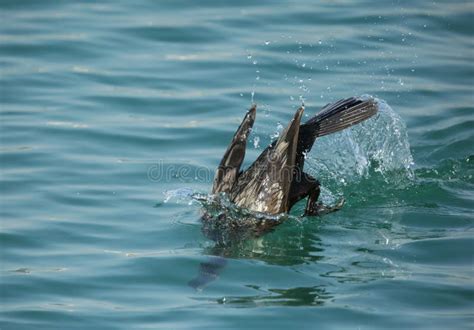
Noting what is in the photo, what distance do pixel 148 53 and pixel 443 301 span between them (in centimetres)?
574

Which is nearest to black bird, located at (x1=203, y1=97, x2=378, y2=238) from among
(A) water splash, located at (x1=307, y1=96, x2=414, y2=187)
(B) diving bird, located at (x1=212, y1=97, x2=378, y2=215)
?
(B) diving bird, located at (x1=212, y1=97, x2=378, y2=215)

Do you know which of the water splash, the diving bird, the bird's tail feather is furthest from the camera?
the water splash

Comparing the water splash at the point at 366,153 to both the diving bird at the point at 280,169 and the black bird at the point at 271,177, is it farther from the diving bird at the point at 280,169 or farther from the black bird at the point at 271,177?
the black bird at the point at 271,177

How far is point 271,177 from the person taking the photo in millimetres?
6965

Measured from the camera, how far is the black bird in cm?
694

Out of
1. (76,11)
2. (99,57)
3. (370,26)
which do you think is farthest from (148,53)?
(370,26)

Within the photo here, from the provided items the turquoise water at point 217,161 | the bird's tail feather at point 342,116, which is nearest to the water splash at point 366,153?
the turquoise water at point 217,161

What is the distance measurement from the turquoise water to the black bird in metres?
0.22

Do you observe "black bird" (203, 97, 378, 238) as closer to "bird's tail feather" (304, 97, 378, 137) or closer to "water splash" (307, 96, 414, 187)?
"bird's tail feather" (304, 97, 378, 137)

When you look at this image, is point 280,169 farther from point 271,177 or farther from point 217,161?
point 217,161

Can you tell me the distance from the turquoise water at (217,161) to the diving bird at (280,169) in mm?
271

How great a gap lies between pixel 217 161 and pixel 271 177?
1686 mm

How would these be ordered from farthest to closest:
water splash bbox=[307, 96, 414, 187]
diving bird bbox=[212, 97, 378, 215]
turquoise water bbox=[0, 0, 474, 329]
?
water splash bbox=[307, 96, 414, 187]
diving bird bbox=[212, 97, 378, 215]
turquoise water bbox=[0, 0, 474, 329]

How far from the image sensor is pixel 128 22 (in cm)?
1166
